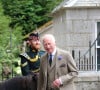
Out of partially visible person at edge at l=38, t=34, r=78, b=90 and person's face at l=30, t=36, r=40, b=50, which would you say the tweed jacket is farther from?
person's face at l=30, t=36, r=40, b=50

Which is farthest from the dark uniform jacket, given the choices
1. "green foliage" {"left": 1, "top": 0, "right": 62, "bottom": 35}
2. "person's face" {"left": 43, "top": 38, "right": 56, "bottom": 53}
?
"green foliage" {"left": 1, "top": 0, "right": 62, "bottom": 35}

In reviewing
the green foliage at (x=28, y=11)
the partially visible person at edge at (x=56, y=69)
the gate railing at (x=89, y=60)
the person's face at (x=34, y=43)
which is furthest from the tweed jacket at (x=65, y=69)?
the green foliage at (x=28, y=11)

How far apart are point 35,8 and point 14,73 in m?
22.6

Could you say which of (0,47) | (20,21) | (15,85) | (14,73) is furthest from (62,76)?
(20,21)

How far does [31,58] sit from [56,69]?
1.28 m

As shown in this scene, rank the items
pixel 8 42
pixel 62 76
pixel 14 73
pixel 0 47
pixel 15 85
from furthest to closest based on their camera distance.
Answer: pixel 8 42
pixel 0 47
pixel 14 73
pixel 15 85
pixel 62 76

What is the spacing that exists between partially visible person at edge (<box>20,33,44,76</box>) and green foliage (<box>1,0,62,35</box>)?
23.2m

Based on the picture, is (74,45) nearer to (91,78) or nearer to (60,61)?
(91,78)

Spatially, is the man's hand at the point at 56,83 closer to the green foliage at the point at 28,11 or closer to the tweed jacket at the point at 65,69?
the tweed jacket at the point at 65,69

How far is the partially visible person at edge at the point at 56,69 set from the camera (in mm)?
8141

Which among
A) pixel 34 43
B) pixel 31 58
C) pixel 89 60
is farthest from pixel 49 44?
pixel 89 60

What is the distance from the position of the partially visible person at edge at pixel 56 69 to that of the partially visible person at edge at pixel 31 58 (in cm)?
96

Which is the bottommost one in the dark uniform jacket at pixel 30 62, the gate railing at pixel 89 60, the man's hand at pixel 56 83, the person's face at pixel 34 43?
the gate railing at pixel 89 60

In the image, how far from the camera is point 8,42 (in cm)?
1598
